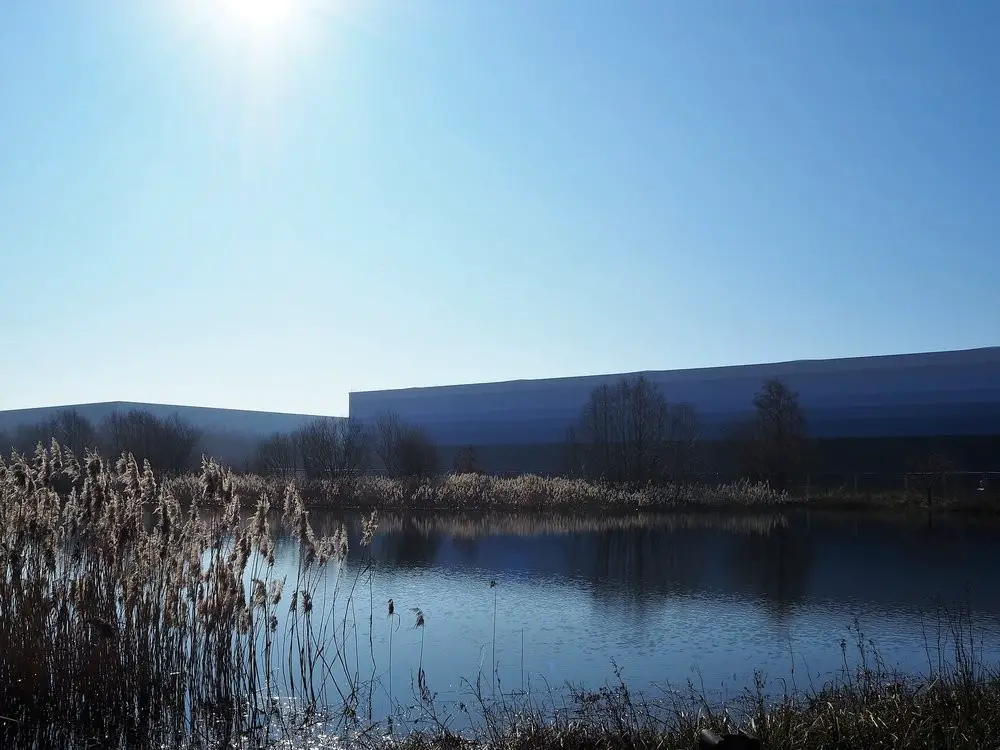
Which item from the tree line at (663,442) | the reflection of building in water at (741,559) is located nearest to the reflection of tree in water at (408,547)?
the reflection of building in water at (741,559)

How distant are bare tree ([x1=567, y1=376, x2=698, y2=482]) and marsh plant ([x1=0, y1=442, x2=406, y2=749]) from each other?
23.9m

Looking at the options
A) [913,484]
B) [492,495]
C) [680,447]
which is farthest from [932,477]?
[492,495]

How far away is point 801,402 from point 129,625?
35.7 m

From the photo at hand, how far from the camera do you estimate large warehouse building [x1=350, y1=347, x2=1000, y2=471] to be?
117 ft

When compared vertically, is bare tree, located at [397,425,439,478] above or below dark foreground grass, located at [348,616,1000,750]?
above

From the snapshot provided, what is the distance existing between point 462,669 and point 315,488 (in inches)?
773

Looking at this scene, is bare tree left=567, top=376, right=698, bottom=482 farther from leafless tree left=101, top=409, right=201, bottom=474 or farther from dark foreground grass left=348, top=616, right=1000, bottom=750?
dark foreground grass left=348, top=616, right=1000, bottom=750

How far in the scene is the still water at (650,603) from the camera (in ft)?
25.7

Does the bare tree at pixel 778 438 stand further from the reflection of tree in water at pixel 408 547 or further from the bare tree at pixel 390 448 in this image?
the reflection of tree in water at pixel 408 547

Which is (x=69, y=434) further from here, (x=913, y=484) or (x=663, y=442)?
(x=913, y=484)

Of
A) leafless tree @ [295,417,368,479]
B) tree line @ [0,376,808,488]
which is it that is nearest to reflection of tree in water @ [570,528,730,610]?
tree line @ [0,376,808,488]

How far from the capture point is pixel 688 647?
28.2ft

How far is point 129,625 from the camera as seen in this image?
6.10 meters


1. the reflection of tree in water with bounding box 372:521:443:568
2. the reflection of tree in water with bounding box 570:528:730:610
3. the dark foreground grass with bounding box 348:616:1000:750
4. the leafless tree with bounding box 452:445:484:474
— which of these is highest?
the leafless tree with bounding box 452:445:484:474
